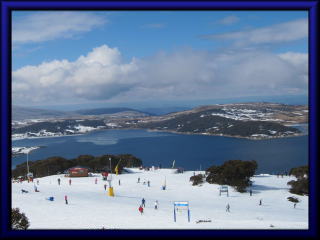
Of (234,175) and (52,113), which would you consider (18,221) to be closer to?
(234,175)

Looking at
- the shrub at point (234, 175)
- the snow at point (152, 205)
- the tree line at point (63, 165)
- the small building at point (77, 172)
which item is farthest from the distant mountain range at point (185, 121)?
the snow at point (152, 205)

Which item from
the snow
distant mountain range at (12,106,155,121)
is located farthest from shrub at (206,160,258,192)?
distant mountain range at (12,106,155,121)

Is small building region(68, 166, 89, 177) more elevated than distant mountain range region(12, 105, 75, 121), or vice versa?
distant mountain range region(12, 105, 75, 121)

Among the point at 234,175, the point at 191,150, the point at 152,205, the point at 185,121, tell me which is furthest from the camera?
the point at 185,121

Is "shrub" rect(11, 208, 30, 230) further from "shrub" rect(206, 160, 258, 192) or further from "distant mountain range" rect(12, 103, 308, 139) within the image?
"distant mountain range" rect(12, 103, 308, 139)

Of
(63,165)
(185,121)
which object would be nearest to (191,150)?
(63,165)
